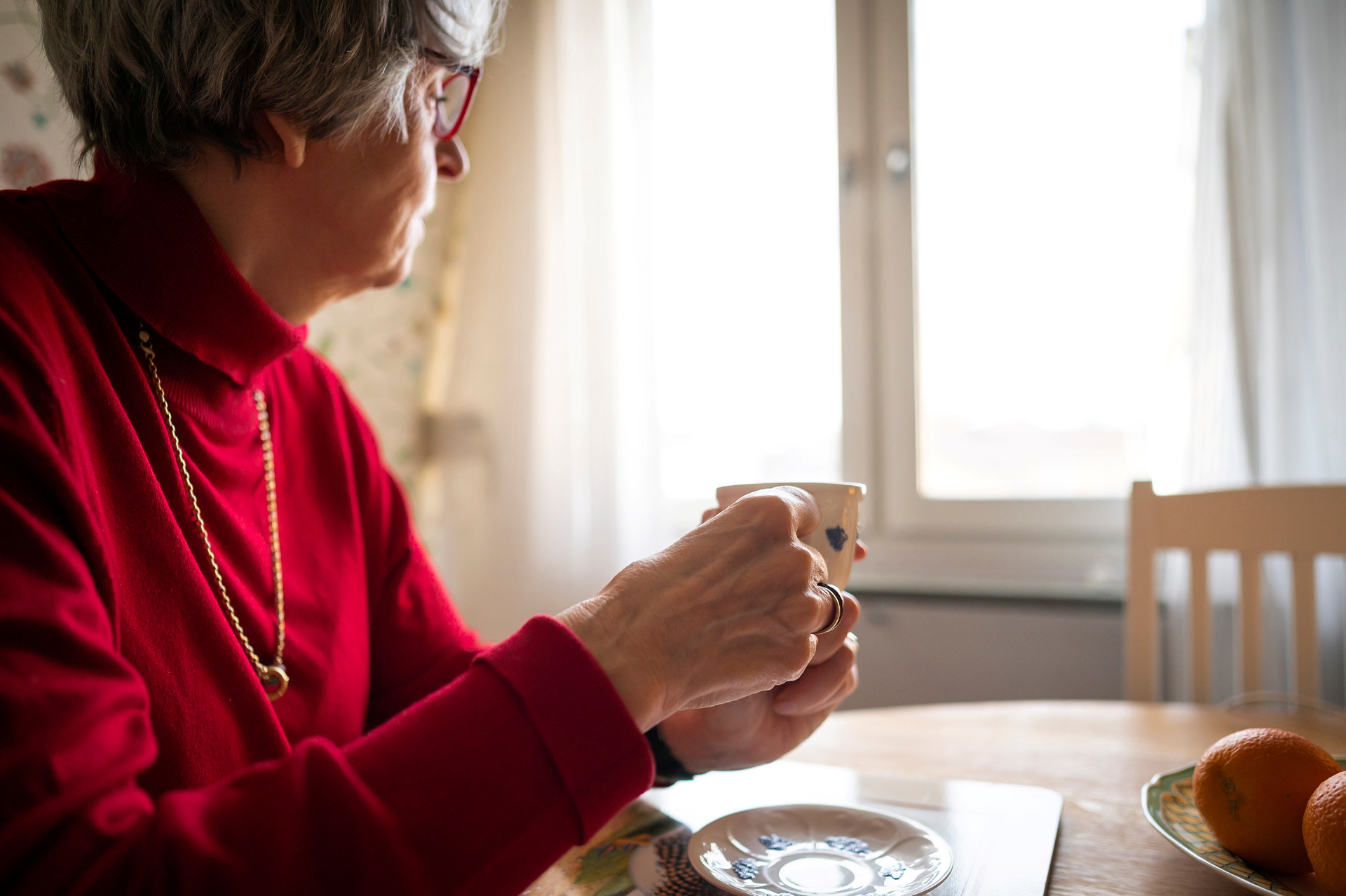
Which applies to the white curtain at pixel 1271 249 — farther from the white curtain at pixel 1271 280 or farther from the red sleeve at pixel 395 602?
the red sleeve at pixel 395 602

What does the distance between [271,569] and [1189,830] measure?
0.74 meters

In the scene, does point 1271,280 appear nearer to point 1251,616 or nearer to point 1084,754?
point 1251,616

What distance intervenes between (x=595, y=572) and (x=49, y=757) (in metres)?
1.59

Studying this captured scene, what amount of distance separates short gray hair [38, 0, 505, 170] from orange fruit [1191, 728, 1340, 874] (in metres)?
0.82

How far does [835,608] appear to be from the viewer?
2.04 ft

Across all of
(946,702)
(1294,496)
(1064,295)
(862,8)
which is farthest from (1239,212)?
(946,702)

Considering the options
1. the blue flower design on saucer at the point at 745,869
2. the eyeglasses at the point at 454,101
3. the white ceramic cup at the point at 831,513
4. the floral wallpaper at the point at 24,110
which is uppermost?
the floral wallpaper at the point at 24,110

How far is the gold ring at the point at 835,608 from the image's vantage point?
62 centimetres

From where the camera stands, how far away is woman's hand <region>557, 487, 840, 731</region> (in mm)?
508

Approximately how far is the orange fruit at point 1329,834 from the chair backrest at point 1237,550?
72 cm

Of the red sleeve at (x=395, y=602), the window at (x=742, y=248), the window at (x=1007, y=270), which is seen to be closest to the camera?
the red sleeve at (x=395, y=602)

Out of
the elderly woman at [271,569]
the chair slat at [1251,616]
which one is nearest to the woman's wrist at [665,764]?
the elderly woman at [271,569]

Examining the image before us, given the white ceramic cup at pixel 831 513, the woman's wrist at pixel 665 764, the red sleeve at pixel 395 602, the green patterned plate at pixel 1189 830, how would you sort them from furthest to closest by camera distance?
the red sleeve at pixel 395 602 → the woman's wrist at pixel 665 764 → the white ceramic cup at pixel 831 513 → the green patterned plate at pixel 1189 830

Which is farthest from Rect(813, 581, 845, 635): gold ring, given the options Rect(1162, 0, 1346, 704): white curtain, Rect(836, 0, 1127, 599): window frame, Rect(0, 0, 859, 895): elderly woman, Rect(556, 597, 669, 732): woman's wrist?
Rect(836, 0, 1127, 599): window frame
